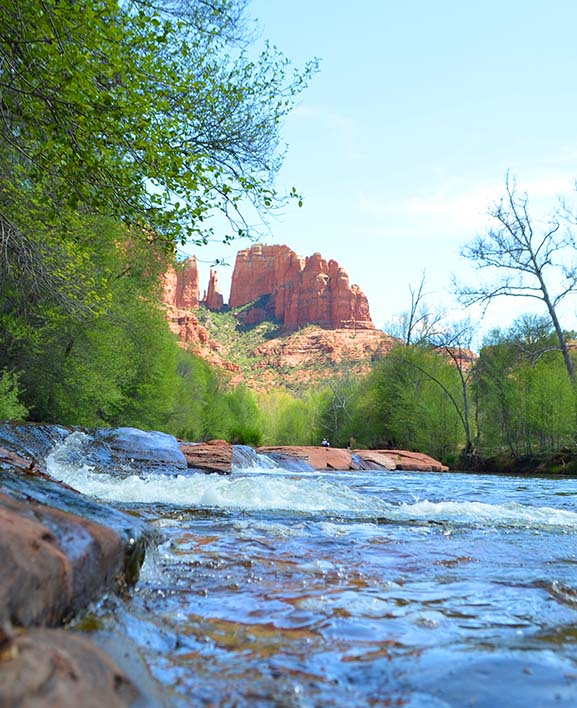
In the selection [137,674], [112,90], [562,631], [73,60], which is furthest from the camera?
[112,90]

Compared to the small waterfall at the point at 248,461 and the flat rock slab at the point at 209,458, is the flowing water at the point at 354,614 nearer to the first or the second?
the flat rock slab at the point at 209,458

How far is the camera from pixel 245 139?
980 cm

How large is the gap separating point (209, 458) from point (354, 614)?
14.7 meters

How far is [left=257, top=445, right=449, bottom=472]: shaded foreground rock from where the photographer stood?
25.8 m

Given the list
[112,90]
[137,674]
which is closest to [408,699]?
[137,674]

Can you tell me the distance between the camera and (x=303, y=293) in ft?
529

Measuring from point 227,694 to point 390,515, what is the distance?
5471 mm

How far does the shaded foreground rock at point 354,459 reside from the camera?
84.8 ft

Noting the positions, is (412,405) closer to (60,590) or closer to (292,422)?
(292,422)

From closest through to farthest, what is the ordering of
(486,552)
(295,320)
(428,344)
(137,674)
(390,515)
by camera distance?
(137,674)
(486,552)
(390,515)
(428,344)
(295,320)

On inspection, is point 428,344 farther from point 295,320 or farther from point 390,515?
point 295,320

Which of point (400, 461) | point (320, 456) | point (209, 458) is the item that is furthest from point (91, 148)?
point (400, 461)

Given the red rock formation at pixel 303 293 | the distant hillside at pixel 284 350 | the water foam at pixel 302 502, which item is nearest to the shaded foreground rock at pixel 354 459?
the water foam at pixel 302 502

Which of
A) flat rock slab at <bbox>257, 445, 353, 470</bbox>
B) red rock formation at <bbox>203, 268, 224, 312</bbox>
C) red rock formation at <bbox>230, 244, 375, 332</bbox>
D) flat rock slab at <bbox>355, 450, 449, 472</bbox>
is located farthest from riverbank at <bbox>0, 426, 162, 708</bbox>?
red rock formation at <bbox>203, 268, 224, 312</bbox>
